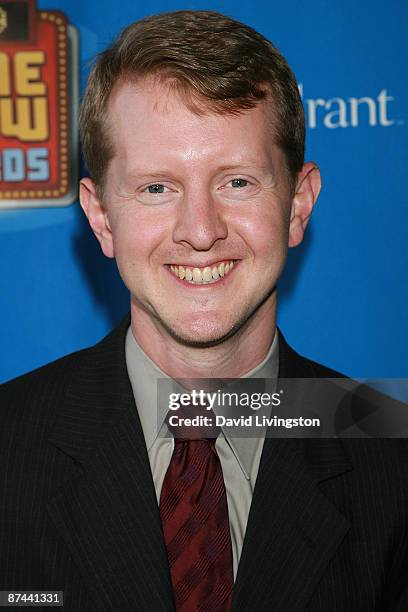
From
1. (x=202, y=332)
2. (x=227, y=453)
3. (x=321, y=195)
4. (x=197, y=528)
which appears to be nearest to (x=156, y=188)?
(x=202, y=332)

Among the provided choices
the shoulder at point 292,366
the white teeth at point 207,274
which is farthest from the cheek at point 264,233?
the shoulder at point 292,366

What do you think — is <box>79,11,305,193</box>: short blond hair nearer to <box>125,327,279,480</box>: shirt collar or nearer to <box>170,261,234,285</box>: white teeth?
<box>170,261,234,285</box>: white teeth

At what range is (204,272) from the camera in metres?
1.99

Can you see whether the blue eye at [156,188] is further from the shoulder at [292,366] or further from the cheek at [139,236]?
the shoulder at [292,366]

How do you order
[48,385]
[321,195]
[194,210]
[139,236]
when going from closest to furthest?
1. [194,210]
2. [139,236]
3. [48,385]
4. [321,195]

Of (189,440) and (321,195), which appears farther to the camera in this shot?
(321,195)

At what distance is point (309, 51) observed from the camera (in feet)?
8.83

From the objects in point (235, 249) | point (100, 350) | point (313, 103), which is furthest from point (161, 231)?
point (313, 103)

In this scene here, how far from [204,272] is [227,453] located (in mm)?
414

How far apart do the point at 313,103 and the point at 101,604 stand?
1.62m

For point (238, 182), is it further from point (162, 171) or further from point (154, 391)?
point (154, 391)

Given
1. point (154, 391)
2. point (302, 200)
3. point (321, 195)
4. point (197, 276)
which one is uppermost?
point (321, 195)

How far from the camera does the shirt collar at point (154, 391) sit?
1990 millimetres

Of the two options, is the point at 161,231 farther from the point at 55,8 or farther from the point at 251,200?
the point at 55,8
